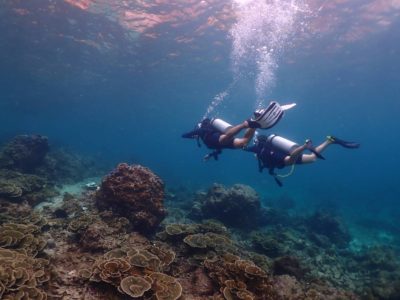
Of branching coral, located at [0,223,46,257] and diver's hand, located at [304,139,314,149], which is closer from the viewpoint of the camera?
branching coral, located at [0,223,46,257]

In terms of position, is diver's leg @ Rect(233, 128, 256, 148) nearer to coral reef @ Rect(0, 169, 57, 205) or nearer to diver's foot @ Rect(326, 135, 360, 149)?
diver's foot @ Rect(326, 135, 360, 149)

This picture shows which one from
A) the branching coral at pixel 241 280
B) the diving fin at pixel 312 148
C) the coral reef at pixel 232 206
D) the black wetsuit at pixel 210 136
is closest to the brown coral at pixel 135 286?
the branching coral at pixel 241 280

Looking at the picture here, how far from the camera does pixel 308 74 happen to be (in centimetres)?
3791

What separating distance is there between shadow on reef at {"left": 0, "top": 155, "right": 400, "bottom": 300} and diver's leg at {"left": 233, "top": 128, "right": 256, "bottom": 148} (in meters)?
2.99

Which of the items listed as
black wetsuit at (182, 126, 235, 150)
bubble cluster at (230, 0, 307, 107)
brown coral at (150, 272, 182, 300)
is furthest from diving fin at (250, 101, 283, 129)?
bubble cluster at (230, 0, 307, 107)

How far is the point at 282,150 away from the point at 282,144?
21 cm

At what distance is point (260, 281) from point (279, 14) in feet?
68.0

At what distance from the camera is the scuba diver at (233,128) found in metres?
9.20

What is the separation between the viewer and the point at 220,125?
11102 mm

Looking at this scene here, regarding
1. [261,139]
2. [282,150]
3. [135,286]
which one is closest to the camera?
[135,286]

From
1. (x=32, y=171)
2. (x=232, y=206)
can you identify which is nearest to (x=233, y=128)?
(x=232, y=206)

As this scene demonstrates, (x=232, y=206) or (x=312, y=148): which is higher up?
(x=312, y=148)

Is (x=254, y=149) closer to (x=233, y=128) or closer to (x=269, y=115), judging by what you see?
(x=233, y=128)

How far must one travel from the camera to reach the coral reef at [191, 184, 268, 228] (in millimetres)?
16250
